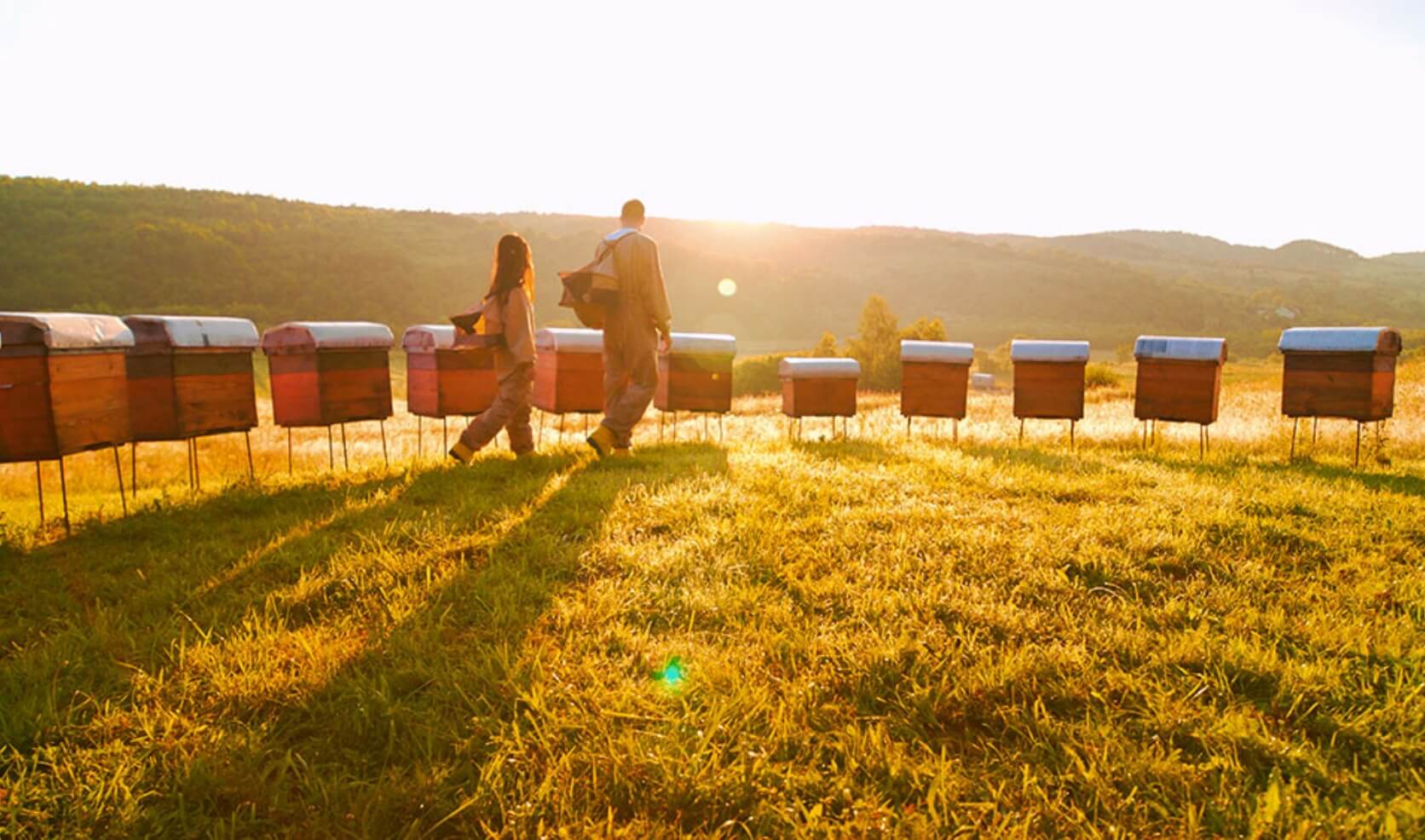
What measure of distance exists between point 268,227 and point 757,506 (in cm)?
9971

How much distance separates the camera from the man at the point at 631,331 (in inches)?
313

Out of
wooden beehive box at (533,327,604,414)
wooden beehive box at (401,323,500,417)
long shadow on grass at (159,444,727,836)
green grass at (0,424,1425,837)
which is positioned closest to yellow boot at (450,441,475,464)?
wooden beehive box at (401,323,500,417)

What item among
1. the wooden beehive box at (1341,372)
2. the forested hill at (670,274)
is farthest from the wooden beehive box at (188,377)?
the forested hill at (670,274)

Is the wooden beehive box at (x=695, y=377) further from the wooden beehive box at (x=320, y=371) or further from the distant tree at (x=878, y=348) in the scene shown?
the distant tree at (x=878, y=348)

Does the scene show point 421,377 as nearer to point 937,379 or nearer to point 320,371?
point 320,371

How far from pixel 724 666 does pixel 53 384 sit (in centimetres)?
505

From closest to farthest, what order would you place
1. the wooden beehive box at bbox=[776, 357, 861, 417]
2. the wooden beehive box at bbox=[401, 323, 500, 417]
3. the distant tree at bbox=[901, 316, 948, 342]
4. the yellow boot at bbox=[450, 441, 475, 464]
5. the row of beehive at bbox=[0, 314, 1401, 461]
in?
1. the row of beehive at bbox=[0, 314, 1401, 461]
2. the yellow boot at bbox=[450, 441, 475, 464]
3. the wooden beehive box at bbox=[401, 323, 500, 417]
4. the wooden beehive box at bbox=[776, 357, 861, 417]
5. the distant tree at bbox=[901, 316, 948, 342]

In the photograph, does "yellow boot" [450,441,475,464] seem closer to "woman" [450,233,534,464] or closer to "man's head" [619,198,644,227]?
"woman" [450,233,534,464]

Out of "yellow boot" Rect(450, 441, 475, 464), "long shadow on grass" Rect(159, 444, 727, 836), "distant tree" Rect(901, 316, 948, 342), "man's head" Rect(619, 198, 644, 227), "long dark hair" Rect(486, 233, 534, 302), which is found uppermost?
"man's head" Rect(619, 198, 644, 227)

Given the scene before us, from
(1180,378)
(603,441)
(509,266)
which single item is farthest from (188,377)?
(1180,378)

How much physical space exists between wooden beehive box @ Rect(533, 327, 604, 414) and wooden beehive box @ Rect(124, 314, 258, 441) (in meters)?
3.19

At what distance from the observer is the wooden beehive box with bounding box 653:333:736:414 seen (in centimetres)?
965

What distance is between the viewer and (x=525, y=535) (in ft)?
16.7

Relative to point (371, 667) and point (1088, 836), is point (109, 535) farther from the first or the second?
point (1088, 836)
